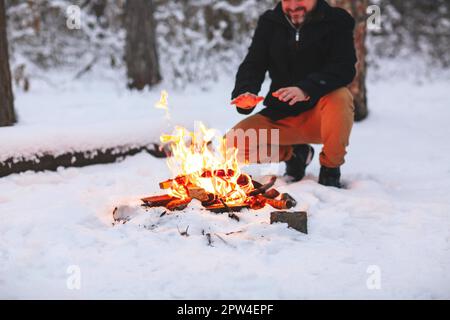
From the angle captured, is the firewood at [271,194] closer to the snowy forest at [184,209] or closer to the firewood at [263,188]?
the firewood at [263,188]

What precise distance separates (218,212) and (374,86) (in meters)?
7.51

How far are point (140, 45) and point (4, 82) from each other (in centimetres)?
417

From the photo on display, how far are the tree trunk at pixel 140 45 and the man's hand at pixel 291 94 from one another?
18.2 ft

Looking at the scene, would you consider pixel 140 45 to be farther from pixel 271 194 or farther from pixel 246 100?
pixel 271 194

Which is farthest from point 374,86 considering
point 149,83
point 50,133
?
point 50,133

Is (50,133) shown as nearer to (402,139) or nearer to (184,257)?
(184,257)

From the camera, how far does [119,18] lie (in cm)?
1148

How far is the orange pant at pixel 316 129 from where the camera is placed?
3711 mm

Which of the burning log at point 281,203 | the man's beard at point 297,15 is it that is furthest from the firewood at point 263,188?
the man's beard at point 297,15

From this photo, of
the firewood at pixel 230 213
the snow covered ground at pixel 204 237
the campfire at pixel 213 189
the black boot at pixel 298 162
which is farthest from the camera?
the black boot at pixel 298 162

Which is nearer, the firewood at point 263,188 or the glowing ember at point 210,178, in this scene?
the glowing ember at point 210,178

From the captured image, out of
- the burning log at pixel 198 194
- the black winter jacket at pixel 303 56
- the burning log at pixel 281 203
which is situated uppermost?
the black winter jacket at pixel 303 56

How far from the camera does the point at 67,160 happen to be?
431 cm

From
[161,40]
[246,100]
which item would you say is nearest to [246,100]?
[246,100]
